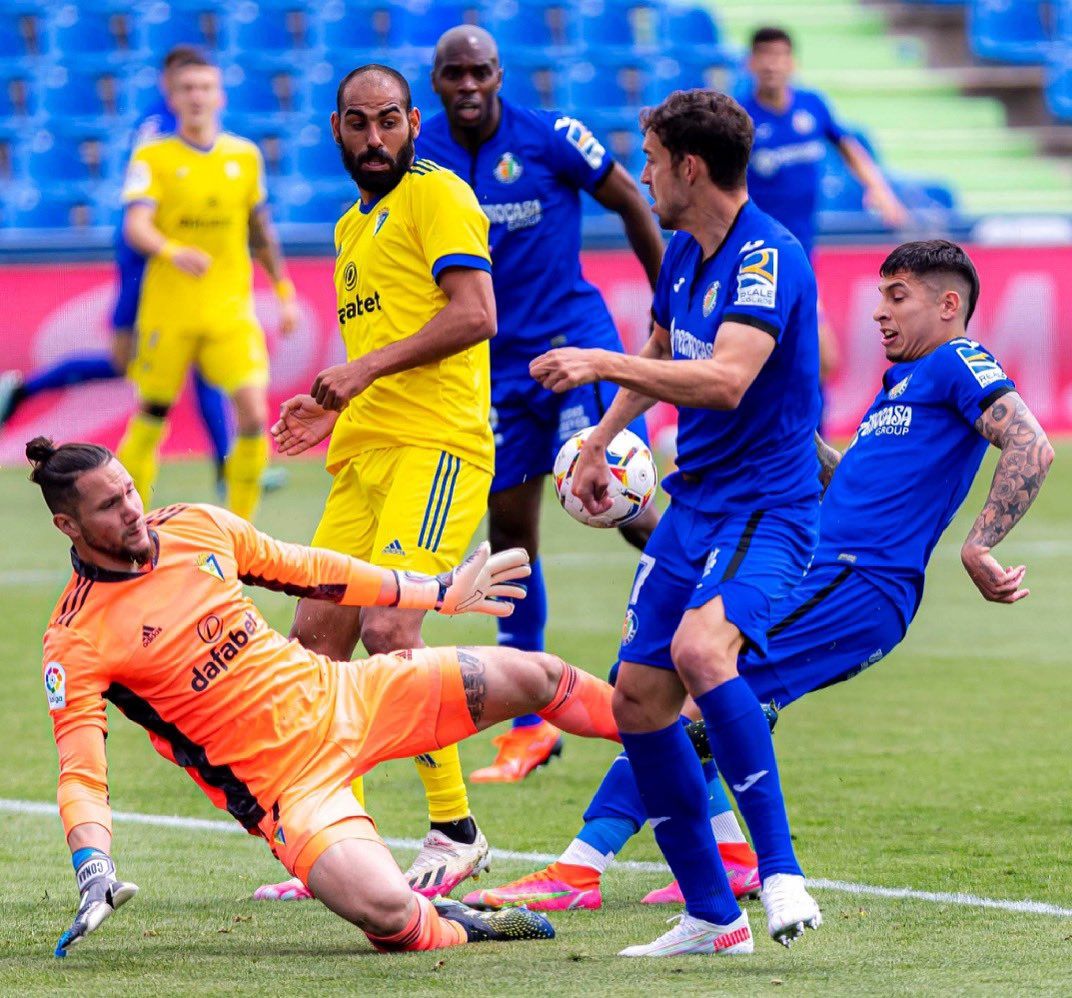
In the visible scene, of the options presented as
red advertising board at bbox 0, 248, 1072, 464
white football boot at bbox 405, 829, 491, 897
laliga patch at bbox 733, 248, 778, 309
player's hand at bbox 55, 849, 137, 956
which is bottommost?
red advertising board at bbox 0, 248, 1072, 464

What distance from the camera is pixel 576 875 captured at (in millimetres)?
5113

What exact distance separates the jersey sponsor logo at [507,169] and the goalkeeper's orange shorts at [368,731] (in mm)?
2580

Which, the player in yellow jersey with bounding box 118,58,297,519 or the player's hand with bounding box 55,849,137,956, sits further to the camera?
the player in yellow jersey with bounding box 118,58,297,519

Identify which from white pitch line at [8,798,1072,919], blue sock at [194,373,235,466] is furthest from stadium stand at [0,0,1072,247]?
white pitch line at [8,798,1072,919]

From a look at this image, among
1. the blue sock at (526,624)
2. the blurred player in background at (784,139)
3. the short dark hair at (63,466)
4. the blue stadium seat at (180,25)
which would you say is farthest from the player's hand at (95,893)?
the blue stadium seat at (180,25)

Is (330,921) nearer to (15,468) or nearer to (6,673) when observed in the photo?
(6,673)

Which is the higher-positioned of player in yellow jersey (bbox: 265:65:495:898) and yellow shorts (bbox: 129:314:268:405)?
player in yellow jersey (bbox: 265:65:495:898)

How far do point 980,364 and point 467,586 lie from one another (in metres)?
1.53

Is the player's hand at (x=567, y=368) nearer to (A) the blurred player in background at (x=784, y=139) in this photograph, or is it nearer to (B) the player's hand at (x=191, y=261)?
(B) the player's hand at (x=191, y=261)

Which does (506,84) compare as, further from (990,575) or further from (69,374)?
(990,575)

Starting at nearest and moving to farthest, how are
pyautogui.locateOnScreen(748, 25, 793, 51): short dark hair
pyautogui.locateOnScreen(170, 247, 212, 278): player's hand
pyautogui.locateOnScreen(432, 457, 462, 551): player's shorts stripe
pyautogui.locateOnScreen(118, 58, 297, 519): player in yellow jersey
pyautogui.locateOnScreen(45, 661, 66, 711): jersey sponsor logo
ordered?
pyautogui.locateOnScreen(45, 661, 66, 711): jersey sponsor logo
pyautogui.locateOnScreen(432, 457, 462, 551): player's shorts stripe
pyautogui.locateOnScreen(170, 247, 212, 278): player's hand
pyautogui.locateOnScreen(118, 58, 297, 519): player in yellow jersey
pyautogui.locateOnScreen(748, 25, 793, 51): short dark hair

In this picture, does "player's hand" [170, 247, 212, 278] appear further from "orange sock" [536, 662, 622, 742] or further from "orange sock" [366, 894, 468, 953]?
"orange sock" [366, 894, 468, 953]

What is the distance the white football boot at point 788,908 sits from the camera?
4.23m

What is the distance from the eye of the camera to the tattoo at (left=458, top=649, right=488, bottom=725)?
4.90 metres
